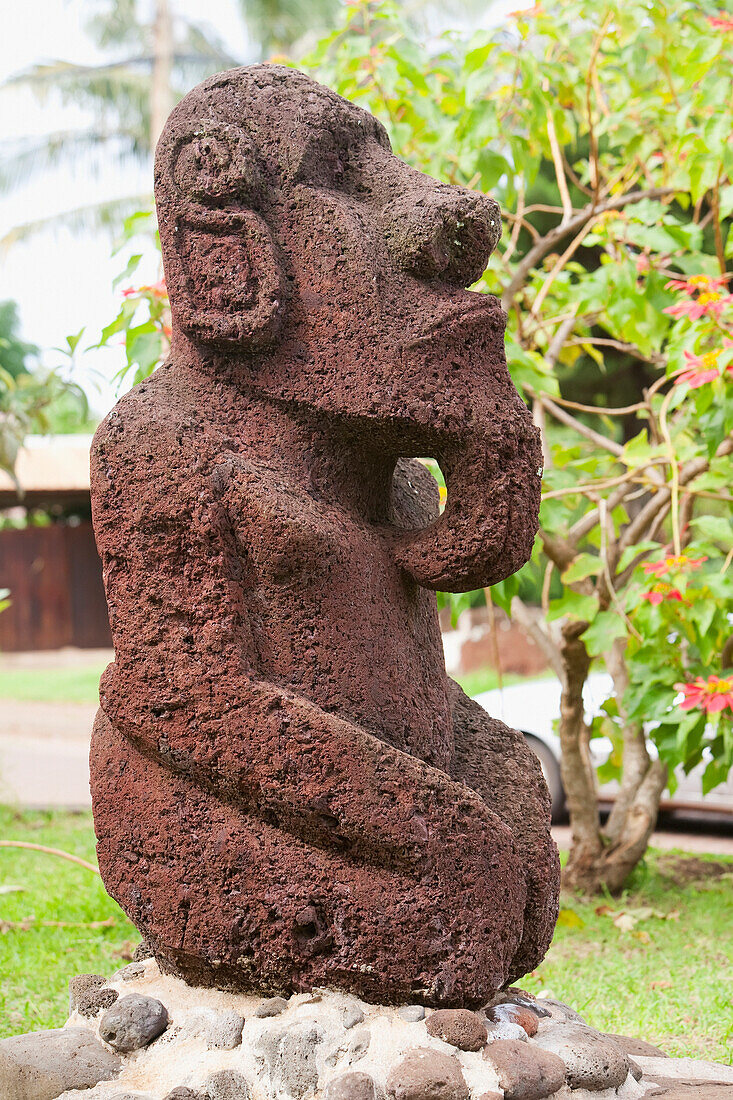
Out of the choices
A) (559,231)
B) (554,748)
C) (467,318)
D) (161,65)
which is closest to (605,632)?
(559,231)

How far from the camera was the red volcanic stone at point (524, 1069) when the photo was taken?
79.6 inches

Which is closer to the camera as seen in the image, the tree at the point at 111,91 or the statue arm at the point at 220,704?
the statue arm at the point at 220,704

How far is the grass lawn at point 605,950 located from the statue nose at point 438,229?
7.33 ft

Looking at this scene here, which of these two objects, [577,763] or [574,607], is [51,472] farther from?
[574,607]

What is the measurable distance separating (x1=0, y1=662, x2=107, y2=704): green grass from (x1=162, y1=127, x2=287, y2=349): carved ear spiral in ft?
39.9

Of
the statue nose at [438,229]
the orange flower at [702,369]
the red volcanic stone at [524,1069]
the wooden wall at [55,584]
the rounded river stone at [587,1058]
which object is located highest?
the statue nose at [438,229]

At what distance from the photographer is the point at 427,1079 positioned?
195cm

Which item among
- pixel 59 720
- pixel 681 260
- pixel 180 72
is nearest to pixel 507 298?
pixel 681 260

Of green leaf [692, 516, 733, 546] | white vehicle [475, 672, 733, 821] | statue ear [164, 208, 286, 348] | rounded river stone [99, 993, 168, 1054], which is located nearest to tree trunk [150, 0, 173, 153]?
white vehicle [475, 672, 733, 821]

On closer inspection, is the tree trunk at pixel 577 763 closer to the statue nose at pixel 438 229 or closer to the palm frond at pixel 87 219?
the statue nose at pixel 438 229

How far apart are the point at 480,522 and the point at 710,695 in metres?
1.64

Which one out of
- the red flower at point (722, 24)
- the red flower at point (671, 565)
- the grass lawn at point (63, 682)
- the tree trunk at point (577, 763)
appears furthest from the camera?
the grass lawn at point (63, 682)

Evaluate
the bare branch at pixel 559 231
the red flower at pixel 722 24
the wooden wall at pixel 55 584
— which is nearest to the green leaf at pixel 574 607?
the bare branch at pixel 559 231

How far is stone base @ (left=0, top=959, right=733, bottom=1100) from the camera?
1995 millimetres
